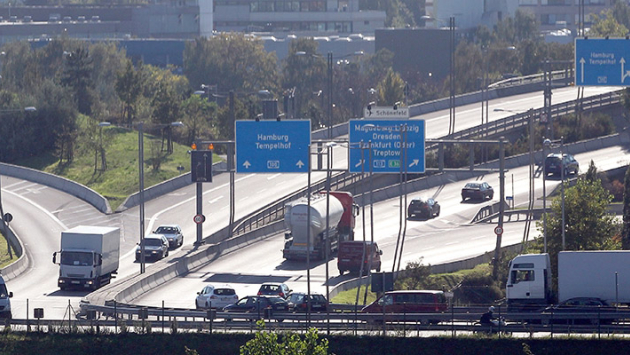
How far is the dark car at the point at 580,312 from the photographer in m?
40.3

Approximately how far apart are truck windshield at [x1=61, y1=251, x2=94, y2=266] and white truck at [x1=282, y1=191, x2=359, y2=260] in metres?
10.5

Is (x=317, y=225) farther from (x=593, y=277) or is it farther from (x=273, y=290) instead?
(x=593, y=277)

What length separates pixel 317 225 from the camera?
5916 centimetres

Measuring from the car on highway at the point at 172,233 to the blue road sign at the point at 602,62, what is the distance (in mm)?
24988

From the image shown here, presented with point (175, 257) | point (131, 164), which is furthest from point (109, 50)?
point (175, 257)

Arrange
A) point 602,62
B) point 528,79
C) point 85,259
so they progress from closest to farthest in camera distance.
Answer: point 85,259 < point 602,62 < point 528,79

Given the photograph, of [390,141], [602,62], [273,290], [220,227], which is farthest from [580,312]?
[220,227]

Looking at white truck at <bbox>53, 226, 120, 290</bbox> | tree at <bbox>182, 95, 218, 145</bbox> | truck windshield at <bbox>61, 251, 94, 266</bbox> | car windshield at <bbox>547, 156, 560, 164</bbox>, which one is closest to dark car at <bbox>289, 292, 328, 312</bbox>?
white truck at <bbox>53, 226, 120, 290</bbox>

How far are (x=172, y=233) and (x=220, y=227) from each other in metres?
5.00

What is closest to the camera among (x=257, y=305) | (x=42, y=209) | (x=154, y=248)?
(x=257, y=305)

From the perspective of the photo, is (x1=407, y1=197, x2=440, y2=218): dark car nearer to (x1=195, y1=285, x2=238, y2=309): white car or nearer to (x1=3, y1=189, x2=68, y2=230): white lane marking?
(x1=3, y1=189, x2=68, y2=230): white lane marking

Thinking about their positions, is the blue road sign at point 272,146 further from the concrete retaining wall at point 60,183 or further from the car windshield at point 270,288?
the concrete retaining wall at point 60,183

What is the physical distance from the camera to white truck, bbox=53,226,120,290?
53.2 metres

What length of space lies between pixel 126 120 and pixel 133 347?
6080 cm
